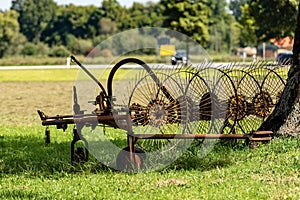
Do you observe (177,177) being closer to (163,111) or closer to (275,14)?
(163,111)

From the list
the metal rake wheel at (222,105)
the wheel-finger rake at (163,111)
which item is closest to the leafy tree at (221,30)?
the metal rake wheel at (222,105)

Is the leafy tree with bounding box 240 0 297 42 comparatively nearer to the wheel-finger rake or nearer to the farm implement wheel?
the wheel-finger rake

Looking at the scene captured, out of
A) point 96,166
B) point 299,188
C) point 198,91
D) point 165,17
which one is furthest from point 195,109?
point 165,17

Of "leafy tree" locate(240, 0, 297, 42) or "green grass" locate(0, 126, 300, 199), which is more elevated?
"leafy tree" locate(240, 0, 297, 42)

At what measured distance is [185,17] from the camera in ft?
189

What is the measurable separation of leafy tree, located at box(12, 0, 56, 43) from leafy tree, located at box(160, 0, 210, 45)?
169 feet

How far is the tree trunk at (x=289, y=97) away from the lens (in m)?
10.1

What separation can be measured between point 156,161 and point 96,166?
0.87 metres

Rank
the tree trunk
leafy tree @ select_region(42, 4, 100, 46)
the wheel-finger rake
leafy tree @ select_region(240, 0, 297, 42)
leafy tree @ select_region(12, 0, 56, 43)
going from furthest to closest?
leafy tree @ select_region(12, 0, 56, 43) < leafy tree @ select_region(42, 4, 100, 46) < leafy tree @ select_region(240, 0, 297, 42) < the tree trunk < the wheel-finger rake

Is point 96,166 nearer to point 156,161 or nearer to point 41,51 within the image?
point 156,161

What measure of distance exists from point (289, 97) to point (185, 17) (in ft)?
158

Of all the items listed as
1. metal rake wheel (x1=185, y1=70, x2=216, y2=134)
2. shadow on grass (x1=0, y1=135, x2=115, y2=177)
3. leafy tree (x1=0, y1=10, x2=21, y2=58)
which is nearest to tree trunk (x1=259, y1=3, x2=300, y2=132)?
metal rake wheel (x1=185, y1=70, x2=216, y2=134)

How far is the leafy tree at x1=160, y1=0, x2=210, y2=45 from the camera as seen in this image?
5709cm

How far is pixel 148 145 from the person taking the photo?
10359mm
